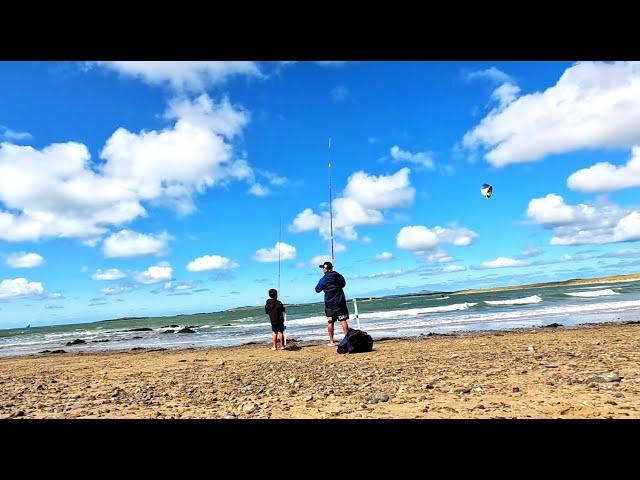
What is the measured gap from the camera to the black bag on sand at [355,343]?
384 inches

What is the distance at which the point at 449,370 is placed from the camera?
22.2ft

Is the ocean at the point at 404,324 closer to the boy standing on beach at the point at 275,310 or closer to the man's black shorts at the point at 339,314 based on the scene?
the boy standing on beach at the point at 275,310

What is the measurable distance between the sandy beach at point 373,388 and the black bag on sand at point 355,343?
0.40m

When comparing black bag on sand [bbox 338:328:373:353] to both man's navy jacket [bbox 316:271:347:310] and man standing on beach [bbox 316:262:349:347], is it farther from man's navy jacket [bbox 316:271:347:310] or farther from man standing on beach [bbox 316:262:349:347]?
man's navy jacket [bbox 316:271:347:310]

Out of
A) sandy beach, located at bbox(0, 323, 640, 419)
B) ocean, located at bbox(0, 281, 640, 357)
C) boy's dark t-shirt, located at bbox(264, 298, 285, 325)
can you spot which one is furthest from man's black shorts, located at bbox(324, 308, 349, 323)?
ocean, located at bbox(0, 281, 640, 357)

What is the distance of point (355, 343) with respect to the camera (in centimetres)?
978

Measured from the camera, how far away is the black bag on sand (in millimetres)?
9742

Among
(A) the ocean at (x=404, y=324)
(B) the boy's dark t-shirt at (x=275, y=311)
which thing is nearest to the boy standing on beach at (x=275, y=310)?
(B) the boy's dark t-shirt at (x=275, y=311)

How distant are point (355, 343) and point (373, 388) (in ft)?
13.5

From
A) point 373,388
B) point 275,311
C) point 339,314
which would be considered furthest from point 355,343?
point 373,388

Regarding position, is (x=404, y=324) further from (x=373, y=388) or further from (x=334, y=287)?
(x=373, y=388)
